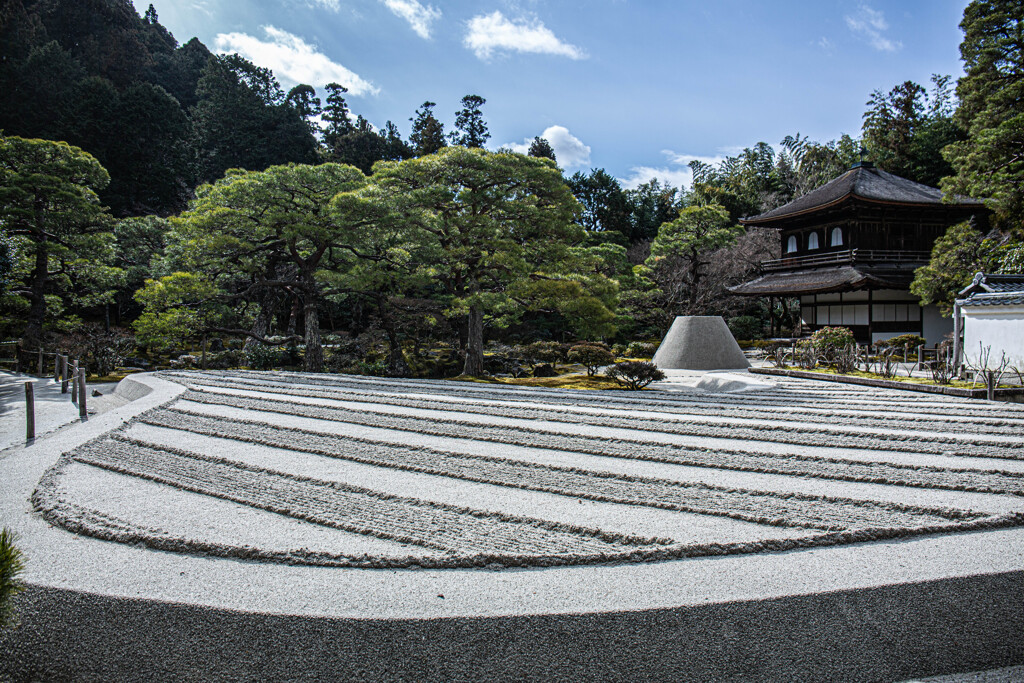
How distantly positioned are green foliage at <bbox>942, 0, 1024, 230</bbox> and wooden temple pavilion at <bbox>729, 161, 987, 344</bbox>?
12.0 ft

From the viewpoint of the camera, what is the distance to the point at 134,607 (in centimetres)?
185

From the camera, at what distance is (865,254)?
17.2 meters

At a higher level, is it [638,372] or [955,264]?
[955,264]

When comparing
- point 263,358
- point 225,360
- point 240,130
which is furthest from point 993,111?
point 240,130

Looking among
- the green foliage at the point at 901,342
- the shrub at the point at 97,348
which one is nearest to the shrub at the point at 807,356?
the green foliage at the point at 901,342

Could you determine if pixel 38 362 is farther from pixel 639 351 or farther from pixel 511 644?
pixel 639 351

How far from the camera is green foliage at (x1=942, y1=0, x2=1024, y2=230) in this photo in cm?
1047

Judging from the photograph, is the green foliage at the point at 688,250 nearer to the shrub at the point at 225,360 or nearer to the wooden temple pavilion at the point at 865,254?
the wooden temple pavilion at the point at 865,254

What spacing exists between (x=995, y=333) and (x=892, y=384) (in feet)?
6.08

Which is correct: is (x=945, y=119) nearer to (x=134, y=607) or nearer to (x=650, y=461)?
(x=650, y=461)

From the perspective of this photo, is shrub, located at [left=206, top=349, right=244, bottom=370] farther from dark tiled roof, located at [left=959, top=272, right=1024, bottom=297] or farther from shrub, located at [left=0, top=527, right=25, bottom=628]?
dark tiled roof, located at [left=959, top=272, right=1024, bottom=297]

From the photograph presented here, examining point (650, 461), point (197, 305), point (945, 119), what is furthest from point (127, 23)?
point (945, 119)

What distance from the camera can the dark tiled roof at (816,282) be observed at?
1559cm

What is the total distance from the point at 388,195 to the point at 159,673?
10.1 meters
